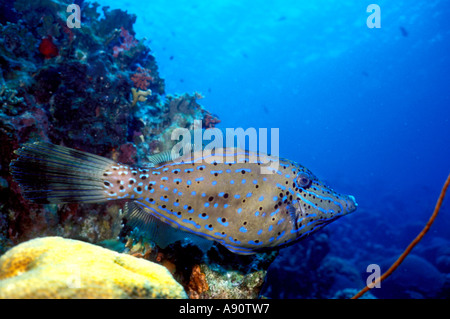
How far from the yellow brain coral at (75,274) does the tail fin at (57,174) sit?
49cm

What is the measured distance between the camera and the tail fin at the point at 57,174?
2.46 meters

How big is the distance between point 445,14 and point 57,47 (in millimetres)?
65918

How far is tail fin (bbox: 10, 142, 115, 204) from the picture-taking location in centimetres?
246

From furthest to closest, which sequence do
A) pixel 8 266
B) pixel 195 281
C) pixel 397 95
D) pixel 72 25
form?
pixel 397 95 → pixel 72 25 → pixel 195 281 → pixel 8 266

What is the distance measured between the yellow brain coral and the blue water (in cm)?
855

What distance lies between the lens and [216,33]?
203 feet

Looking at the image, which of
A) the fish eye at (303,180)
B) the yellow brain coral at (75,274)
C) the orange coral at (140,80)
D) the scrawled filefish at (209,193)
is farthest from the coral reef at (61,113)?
the fish eye at (303,180)

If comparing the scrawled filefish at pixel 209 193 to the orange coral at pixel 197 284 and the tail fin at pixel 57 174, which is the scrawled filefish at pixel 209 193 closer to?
the tail fin at pixel 57 174

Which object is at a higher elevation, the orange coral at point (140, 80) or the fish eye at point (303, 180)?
the orange coral at point (140, 80)

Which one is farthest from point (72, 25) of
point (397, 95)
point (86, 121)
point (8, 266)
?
point (397, 95)

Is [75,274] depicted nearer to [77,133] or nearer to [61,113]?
[77,133]

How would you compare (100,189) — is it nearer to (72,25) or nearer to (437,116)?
(72,25)

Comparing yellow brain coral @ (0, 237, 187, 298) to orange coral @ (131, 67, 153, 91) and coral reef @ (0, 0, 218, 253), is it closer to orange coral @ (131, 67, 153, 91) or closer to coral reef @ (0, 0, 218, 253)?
coral reef @ (0, 0, 218, 253)

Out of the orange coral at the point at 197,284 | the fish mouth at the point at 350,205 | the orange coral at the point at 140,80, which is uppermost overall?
the orange coral at the point at 140,80
